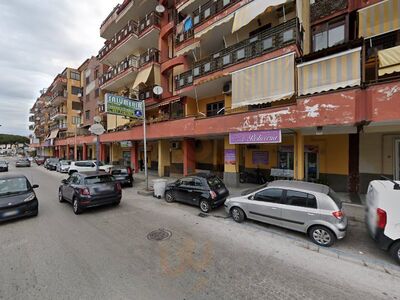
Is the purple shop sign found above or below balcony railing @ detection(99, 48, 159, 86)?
below

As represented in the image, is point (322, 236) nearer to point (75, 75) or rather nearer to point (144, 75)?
point (144, 75)

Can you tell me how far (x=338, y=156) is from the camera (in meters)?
10.9

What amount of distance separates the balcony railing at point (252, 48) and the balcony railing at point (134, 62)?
6.22 meters

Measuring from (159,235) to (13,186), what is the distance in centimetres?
626

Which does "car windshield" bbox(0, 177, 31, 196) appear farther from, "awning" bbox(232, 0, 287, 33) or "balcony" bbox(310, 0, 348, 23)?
"balcony" bbox(310, 0, 348, 23)

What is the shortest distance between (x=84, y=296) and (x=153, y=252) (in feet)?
5.71

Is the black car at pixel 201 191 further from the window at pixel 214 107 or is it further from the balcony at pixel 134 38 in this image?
the balcony at pixel 134 38

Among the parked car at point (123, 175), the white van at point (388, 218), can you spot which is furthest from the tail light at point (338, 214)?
the parked car at point (123, 175)

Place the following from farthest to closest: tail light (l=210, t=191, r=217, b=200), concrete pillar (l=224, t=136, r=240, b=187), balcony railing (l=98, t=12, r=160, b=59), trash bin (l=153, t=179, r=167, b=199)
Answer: balcony railing (l=98, t=12, r=160, b=59) < concrete pillar (l=224, t=136, r=240, b=187) < trash bin (l=153, t=179, r=167, b=199) < tail light (l=210, t=191, r=217, b=200)

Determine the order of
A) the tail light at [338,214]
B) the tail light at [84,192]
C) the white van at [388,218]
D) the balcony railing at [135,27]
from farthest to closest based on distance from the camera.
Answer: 1. the balcony railing at [135,27]
2. the tail light at [84,192]
3. the tail light at [338,214]
4. the white van at [388,218]

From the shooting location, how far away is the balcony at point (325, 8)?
9.93 metres

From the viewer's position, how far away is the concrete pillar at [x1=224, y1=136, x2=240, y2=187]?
1248 cm

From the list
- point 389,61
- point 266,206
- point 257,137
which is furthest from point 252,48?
point 266,206

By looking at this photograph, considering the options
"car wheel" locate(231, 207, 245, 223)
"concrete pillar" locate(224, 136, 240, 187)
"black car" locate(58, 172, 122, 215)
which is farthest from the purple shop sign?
"black car" locate(58, 172, 122, 215)
